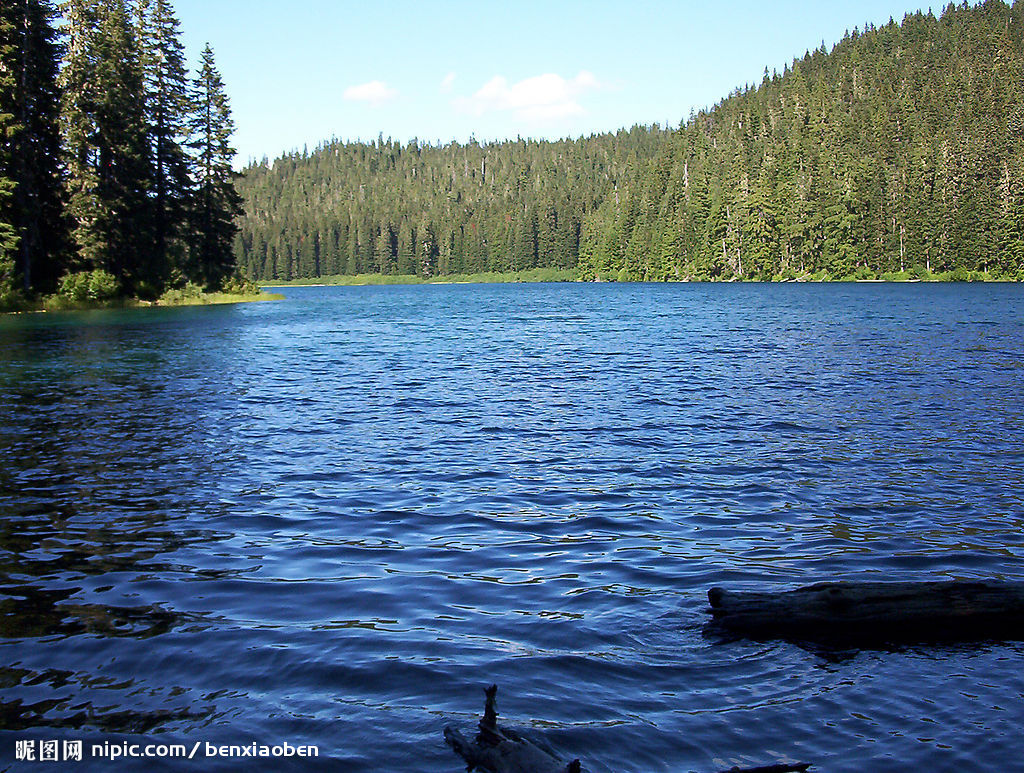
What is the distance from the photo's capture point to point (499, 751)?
566cm

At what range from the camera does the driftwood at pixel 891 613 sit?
7.94 metres

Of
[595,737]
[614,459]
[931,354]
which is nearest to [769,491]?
[614,459]

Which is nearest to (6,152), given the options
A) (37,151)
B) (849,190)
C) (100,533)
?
(37,151)

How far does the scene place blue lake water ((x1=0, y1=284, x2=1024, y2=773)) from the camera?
21.7 ft

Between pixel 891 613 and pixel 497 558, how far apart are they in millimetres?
4772

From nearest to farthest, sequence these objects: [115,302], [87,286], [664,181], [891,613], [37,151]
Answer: [891,613] < [37,151] < [87,286] < [115,302] < [664,181]

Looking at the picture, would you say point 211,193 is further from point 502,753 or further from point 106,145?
point 502,753

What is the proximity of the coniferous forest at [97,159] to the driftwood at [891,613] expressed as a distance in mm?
56524

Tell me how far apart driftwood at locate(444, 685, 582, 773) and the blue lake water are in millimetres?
260

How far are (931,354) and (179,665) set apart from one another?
32.2 metres

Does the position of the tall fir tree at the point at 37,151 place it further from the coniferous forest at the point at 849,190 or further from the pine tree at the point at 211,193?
the coniferous forest at the point at 849,190

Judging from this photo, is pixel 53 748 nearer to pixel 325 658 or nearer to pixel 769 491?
pixel 325 658

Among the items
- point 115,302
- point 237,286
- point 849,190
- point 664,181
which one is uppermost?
point 664,181
